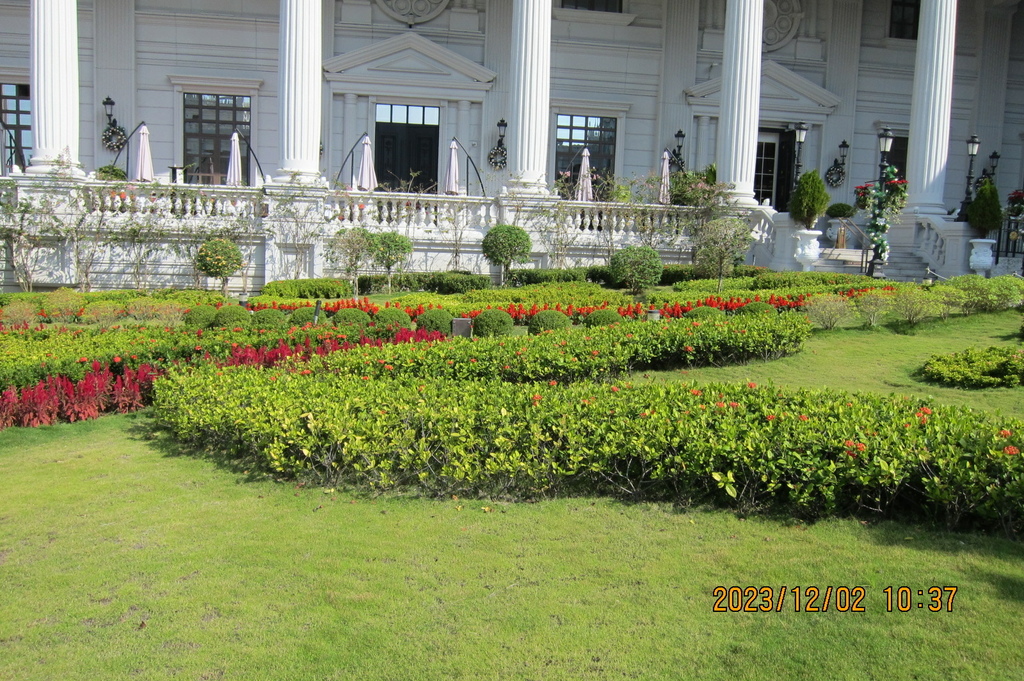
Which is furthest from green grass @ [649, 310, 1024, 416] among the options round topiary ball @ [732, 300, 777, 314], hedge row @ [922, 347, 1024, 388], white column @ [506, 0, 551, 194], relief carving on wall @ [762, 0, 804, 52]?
relief carving on wall @ [762, 0, 804, 52]

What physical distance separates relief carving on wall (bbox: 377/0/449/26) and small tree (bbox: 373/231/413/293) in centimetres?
825

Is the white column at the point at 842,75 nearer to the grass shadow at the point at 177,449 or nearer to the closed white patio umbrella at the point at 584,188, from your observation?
the closed white patio umbrella at the point at 584,188

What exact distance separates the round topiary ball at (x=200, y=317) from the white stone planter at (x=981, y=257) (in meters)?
15.5

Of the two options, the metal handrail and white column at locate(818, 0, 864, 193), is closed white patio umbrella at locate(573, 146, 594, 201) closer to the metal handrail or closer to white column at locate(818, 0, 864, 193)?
the metal handrail

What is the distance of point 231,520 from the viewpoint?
Answer: 544 cm

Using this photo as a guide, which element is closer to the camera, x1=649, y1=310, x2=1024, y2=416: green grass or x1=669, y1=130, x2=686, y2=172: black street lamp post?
x1=649, y1=310, x2=1024, y2=416: green grass

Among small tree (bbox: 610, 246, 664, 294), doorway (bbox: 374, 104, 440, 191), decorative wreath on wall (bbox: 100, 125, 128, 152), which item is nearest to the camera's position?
small tree (bbox: 610, 246, 664, 294)

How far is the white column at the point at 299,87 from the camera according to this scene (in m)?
18.2

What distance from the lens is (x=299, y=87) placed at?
60.0 ft

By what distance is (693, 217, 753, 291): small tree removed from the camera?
17.5 meters

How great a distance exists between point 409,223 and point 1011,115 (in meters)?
18.9

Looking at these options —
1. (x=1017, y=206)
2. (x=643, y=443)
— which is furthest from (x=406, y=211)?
(x=643, y=443)

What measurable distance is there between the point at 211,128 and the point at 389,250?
8620mm

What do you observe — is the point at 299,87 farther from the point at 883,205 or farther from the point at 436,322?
the point at 883,205
